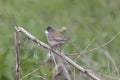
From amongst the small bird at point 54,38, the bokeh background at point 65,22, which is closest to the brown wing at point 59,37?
the small bird at point 54,38

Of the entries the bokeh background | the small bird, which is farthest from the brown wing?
the bokeh background

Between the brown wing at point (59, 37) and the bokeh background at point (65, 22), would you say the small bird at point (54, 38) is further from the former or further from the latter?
the bokeh background at point (65, 22)

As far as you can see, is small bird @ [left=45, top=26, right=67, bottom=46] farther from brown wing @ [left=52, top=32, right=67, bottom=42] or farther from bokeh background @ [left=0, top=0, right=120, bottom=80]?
bokeh background @ [left=0, top=0, right=120, bottom=80]

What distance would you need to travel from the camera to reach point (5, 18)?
8.43 m

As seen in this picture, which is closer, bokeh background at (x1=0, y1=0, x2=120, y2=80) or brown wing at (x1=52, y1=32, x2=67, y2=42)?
brown wing at (x1=52, y1=32, x2=67, y2=42)

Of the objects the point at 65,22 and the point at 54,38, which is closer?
the point at 54,38

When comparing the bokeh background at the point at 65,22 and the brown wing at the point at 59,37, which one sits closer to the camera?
the brown wing at the point at 59,37

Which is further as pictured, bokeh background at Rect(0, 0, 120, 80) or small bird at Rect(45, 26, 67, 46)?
bokeh background at Rect(0, 0, 120, 80)

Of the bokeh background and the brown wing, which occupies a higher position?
the bokeh background

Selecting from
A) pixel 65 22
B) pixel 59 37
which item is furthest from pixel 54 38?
pixel 65 22

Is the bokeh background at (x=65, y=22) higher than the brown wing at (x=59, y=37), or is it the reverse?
the bokeh background at (x=65, y=22)

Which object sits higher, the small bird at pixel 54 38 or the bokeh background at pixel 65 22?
the bokeh background at pixel 65 22

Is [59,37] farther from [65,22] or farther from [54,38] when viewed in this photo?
[65,22]

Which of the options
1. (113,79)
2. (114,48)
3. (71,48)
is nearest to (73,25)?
(114,48)
